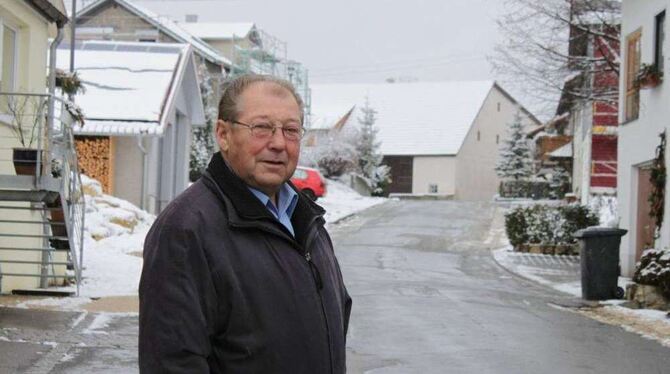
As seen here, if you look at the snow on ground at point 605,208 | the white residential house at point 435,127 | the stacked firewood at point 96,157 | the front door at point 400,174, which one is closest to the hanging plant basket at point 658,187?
the snow on ground at point 605,208

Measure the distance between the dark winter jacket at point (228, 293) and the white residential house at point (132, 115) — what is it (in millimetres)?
22555

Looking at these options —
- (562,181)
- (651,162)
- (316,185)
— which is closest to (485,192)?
(562,181)

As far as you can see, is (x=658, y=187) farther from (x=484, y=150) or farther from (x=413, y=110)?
(x=413, y=110)

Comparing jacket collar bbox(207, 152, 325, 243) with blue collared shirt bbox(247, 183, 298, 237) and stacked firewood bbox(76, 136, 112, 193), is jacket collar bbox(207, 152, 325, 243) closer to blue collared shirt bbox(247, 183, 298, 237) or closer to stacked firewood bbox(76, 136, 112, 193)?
blue collared shirt bbox(247, 183, 298, 237)

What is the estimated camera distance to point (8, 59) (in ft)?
44.0

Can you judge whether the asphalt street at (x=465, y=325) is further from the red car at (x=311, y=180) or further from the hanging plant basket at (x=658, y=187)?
the red car at (x=311, y=180)

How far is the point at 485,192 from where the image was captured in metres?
66.6

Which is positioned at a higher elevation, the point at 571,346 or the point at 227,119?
the point at 227,119

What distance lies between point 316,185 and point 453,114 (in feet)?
92.2

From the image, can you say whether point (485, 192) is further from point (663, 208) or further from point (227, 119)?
point (227, 119)

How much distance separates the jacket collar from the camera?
3.12 m

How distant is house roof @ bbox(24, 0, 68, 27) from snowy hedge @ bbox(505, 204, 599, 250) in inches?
571

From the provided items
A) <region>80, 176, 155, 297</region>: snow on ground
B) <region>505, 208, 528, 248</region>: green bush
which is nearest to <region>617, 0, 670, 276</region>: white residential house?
<region>505, 208, 528, 248</region>: green bush

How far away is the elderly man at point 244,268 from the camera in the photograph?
2.93 meters
